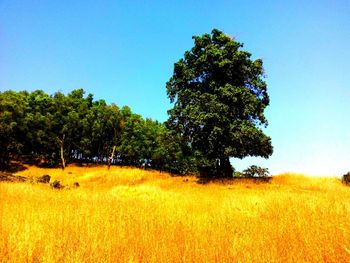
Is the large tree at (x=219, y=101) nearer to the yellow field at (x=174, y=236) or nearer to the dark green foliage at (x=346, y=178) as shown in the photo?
the dark green foliage at (x=346, y=178)

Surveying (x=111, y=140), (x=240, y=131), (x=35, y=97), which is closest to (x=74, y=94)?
(x=35, y=97)

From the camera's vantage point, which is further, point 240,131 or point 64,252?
point 240,131

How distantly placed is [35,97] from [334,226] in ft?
187

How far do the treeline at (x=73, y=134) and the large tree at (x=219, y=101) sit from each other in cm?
2198

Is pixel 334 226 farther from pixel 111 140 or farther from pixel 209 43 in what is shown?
pixel 111 140

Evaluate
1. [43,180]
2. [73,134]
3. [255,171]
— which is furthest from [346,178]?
[73,134]

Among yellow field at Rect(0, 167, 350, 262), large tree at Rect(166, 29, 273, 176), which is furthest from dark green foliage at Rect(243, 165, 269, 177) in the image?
yellow field at Rect(0, 167, 350, 262)

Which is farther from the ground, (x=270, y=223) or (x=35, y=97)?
(x=35, y=97)

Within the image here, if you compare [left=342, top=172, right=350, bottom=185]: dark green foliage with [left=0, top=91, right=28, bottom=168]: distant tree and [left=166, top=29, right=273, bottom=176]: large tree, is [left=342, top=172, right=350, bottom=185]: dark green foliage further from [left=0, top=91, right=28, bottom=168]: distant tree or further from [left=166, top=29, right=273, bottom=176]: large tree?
[left=0, top=91, right=28, bottom=168]: distant tree

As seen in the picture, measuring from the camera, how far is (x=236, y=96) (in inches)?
884

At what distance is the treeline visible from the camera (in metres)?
46.4

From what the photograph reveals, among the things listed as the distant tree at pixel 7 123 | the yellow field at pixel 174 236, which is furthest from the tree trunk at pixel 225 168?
the distant tree at pixel 7 123

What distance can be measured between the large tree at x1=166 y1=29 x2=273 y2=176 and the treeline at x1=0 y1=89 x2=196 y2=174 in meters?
22.0

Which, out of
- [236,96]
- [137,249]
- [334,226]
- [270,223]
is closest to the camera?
[137,249]
